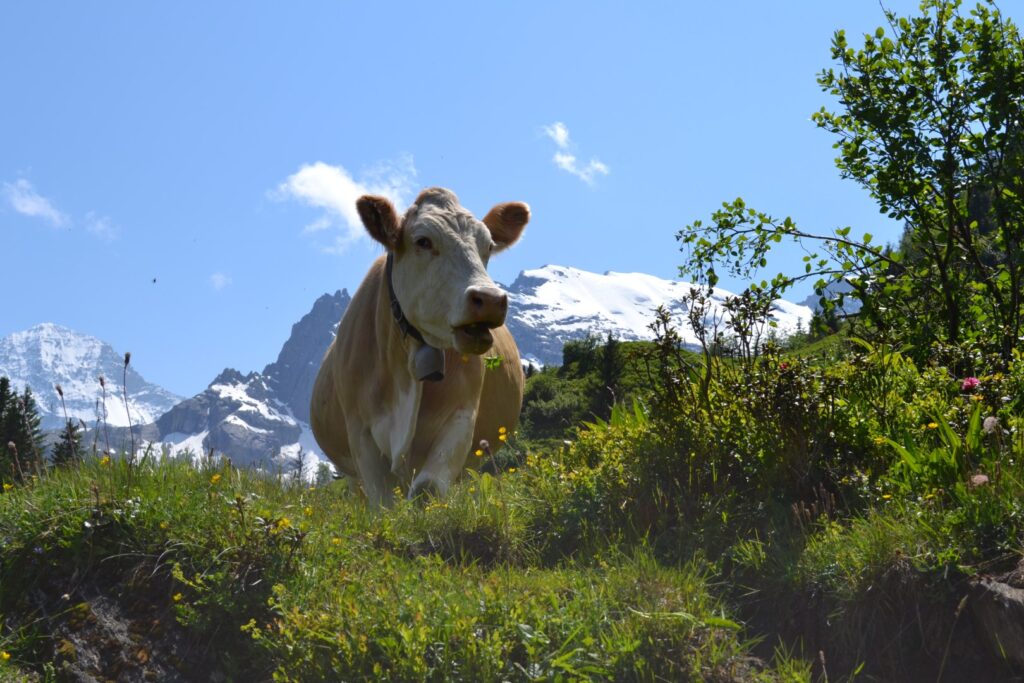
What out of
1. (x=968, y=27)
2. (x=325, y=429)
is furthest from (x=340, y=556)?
(x=968, y=27)

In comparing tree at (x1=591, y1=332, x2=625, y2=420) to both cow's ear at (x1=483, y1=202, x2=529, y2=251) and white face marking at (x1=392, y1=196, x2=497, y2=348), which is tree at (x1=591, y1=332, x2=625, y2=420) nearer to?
cow's ear at (x1=483, y1=202, x2=529, y2=251)

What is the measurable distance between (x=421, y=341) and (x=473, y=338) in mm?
864

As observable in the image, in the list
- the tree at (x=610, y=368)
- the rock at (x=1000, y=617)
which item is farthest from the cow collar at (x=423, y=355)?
the tree at (x=610, y=368)

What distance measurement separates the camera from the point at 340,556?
571 centimetres

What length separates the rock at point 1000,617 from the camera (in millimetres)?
4602

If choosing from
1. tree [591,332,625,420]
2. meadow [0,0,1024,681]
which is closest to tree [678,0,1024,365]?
meadow [0,0,1024,681]

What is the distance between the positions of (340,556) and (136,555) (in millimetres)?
1133

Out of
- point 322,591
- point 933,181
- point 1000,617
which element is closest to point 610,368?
point 933,181

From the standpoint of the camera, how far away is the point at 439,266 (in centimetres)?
743

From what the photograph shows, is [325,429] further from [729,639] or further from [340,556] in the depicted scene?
[729,639]

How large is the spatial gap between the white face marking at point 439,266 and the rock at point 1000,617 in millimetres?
3600

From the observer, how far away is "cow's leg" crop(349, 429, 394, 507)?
26.9ft

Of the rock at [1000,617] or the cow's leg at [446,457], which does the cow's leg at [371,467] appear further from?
the rock at [1000,617]

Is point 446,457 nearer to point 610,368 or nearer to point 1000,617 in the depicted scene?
point 1000,617
